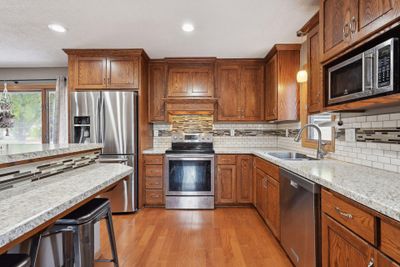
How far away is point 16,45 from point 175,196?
304 cm

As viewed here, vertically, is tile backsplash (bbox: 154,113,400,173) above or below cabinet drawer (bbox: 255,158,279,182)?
above

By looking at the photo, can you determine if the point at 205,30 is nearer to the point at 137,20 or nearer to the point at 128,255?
the point at 137,20

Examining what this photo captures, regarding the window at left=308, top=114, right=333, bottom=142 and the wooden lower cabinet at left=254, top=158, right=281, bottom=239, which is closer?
the wooden lower cabinet at left=254, top=158, right=281, bottom=239

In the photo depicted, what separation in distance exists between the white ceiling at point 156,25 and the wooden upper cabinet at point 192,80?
228mm

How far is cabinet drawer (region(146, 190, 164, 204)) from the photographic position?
3.61 m

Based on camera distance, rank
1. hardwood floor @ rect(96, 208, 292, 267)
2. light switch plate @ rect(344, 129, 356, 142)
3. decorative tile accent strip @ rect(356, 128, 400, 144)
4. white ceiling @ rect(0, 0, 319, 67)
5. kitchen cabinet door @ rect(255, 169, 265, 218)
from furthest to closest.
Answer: kitchen cabinet door @ rect(255, 169, 265, 218) → white ceiling @ rect(0, 0, 319, 67) → hardwood floor @ rect(96, 208, 292, 267) → light switch plate @ rect(344, 129, 356, 142) → decorative tile accent strip @ rect(356, 128, 400, 144)

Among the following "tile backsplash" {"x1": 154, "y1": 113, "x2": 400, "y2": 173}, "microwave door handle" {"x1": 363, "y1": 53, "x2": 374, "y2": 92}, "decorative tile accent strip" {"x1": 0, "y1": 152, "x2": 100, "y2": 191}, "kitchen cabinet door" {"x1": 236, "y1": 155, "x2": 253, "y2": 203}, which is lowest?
"kitchen cabinet door" {"x1": 236, "y1": 155, "x2": 253, "y2": 203}

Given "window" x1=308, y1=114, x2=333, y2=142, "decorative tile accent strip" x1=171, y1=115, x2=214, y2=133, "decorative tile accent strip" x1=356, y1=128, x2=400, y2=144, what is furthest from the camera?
"decorative tile accent strip" x1=171, y1=115, x2=214, y2=133

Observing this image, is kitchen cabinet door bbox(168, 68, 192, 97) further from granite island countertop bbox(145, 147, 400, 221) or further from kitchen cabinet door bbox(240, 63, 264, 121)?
granite island countertop bbox(145, 147, 400, 221)

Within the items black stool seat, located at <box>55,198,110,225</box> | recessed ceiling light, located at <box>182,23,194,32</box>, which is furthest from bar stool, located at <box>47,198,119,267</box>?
recessed ceiling light, located at <box>182,23,194,32</box>

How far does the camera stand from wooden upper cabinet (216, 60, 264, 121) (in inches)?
153

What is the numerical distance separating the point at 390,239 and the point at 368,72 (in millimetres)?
921

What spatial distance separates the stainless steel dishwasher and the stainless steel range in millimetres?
1453

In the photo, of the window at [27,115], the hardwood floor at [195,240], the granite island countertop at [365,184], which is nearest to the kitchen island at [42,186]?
the hardwood floor at [195,240]
